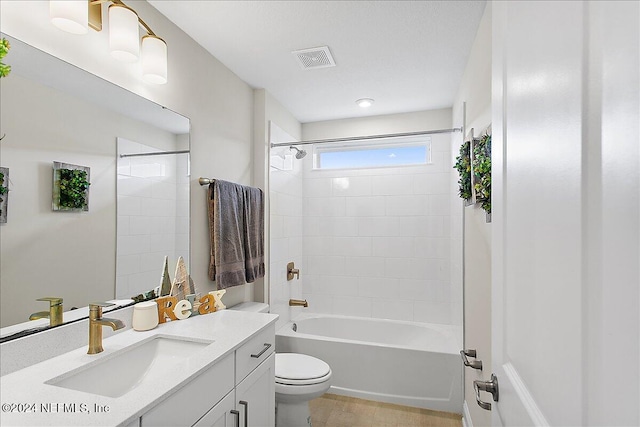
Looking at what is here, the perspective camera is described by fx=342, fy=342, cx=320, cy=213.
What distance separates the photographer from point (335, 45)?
2.06 meters

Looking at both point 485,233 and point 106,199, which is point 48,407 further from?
→ point 485,233

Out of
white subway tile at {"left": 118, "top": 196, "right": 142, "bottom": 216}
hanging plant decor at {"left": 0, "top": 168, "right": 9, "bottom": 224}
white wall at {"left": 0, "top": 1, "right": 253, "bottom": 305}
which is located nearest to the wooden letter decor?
white wall at {"left": 0, "top": 1, "right": 253, "bottom": 305}

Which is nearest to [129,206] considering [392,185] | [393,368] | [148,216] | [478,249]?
[148,216]

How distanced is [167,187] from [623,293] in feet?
6.20

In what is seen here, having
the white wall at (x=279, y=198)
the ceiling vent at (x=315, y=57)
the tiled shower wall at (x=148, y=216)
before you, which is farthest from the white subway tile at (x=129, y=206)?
the ceiling vent at (x=315, y=57)

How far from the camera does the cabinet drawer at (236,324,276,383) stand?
1.38 meters

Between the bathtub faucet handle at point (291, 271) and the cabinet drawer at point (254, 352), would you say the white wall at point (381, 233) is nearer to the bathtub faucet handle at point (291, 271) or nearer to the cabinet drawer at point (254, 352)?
the bathtub faucet handle at point (291, 271)

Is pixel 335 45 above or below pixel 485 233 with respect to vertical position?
above

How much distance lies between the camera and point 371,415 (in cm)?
238

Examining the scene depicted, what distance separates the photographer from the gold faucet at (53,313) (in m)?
1.22

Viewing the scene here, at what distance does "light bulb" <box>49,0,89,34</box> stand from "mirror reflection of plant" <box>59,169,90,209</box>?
512mm

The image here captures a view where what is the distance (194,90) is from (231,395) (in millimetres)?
1664

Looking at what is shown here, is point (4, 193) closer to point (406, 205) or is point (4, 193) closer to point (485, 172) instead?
point (485, 172)

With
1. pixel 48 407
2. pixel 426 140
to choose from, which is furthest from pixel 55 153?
pixel 426 140
